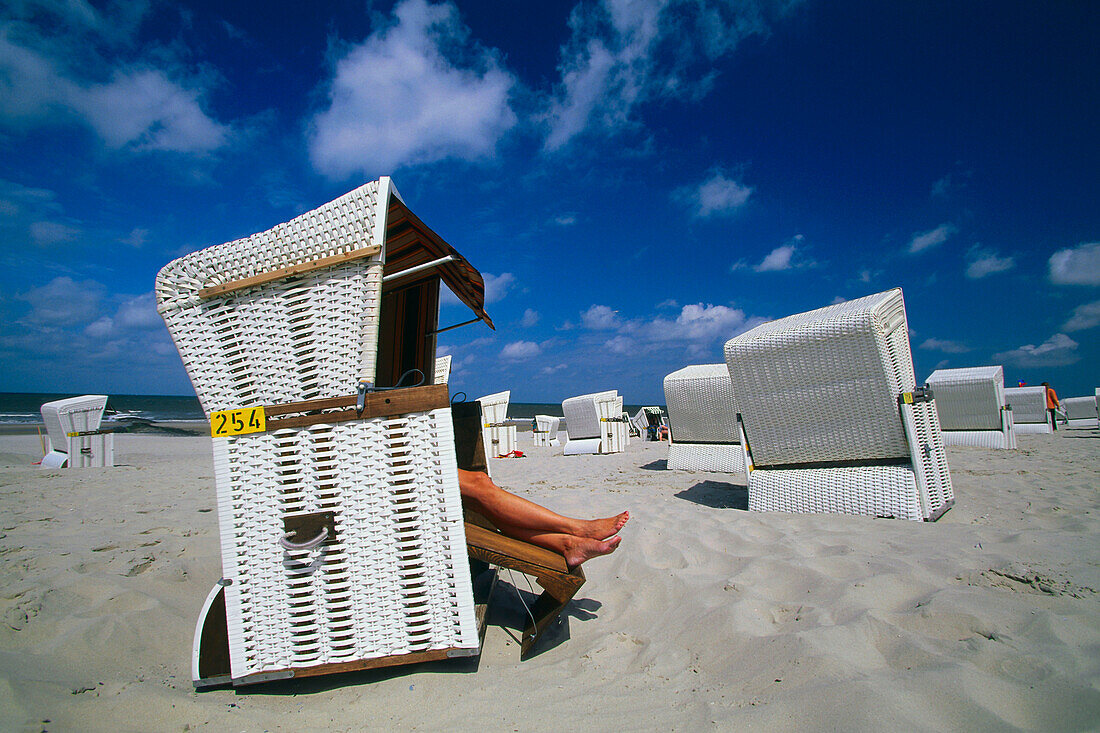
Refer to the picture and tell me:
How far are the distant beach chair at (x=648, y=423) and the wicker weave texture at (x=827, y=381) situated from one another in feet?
54.8

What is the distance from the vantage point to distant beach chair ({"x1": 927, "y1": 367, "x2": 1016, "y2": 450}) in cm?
955

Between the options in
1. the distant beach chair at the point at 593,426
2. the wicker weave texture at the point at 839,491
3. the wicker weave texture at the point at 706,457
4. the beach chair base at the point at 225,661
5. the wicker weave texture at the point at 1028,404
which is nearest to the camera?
the beach chair base at the point at 225,661

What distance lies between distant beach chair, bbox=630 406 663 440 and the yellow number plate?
65.4 feet

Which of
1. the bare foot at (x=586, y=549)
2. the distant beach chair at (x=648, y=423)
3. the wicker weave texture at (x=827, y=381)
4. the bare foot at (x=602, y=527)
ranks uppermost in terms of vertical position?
the wicker weave texture at (x=827, y=381)

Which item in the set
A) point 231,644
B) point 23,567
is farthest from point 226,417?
point 23,567

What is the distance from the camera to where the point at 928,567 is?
2.67 metres

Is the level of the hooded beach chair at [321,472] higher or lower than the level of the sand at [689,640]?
higher

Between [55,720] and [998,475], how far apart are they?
27.7 ft

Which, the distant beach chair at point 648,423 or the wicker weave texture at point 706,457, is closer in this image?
the wicker weave texture at point 706,457

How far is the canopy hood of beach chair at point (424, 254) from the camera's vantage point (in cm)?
A: 253

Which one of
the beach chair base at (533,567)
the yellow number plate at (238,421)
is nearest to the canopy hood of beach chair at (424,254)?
the yellow number plate at (238,421)

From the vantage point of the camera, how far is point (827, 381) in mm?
4215

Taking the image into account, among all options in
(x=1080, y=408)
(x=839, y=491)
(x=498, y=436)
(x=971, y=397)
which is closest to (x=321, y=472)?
(x=839, y=491)

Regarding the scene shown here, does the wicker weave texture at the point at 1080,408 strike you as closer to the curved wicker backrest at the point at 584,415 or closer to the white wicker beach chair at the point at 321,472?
the curved wicker backrest at the point at 584,415
